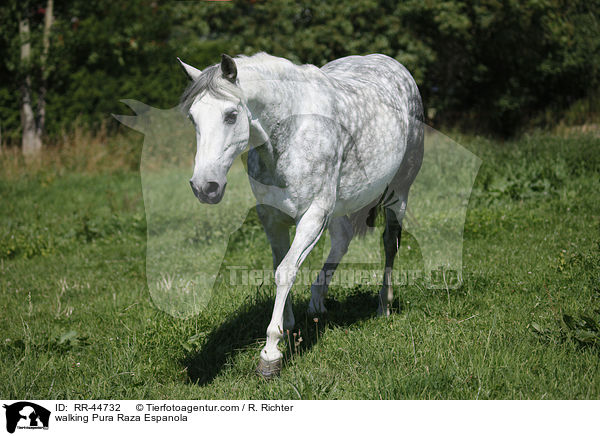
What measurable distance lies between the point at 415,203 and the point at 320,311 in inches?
161

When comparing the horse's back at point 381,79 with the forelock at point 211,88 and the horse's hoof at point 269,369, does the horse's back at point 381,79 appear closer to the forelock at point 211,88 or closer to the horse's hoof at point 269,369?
the forelock at point 211,88

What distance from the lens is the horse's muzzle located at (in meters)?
2.71

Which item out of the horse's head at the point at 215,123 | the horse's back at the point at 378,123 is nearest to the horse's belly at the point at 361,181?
the horse's back at the point at 378,123

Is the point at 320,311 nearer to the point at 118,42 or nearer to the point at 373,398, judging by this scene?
the point at 373,398

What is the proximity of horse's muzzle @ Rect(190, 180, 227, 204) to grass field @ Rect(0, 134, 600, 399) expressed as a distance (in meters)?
1.23

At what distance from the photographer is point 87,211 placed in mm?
8867

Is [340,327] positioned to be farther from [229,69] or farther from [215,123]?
[229,69]

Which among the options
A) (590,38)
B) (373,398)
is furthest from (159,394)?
(590,38)

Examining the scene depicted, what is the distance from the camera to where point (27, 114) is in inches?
475

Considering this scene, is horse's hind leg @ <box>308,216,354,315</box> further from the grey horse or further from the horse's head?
the horse's head

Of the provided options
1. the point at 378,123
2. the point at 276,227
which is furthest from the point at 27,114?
the point at 378,123

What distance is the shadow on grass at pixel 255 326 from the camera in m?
3.82
